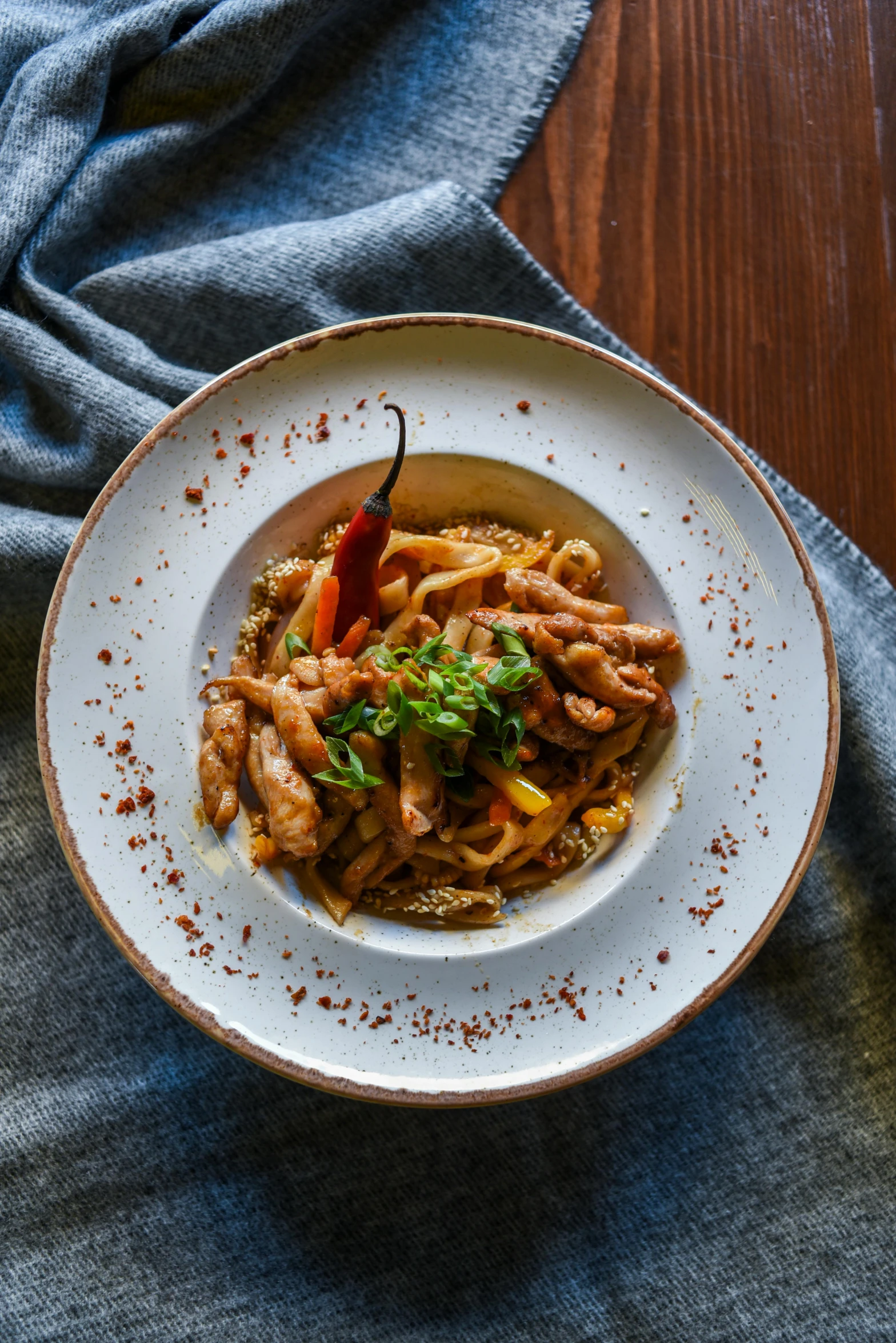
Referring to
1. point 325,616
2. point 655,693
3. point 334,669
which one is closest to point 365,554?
point 325,616

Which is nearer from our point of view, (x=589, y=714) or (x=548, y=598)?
(x=589, y=714)

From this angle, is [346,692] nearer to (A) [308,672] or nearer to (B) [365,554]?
(A) [308,672]

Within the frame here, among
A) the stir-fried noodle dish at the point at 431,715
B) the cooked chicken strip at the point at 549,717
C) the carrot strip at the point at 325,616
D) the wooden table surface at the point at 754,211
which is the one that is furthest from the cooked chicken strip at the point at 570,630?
the wooden table surface at the point at 754,211

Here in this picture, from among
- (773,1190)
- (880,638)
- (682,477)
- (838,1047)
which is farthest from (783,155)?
(773,1190)

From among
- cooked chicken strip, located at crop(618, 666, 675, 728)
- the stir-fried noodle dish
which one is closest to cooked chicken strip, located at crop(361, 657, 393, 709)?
the stir-fried noodle dish

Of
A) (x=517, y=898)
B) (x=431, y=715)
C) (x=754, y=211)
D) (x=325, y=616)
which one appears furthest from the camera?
(x=754, y=211)
